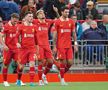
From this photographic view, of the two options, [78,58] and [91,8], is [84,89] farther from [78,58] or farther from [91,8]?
[91,8]

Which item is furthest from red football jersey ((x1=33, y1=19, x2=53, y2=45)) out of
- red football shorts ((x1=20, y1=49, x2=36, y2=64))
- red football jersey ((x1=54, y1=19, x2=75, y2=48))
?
red football shorts ((x1=20, y1=49, x2=36, y2=64))

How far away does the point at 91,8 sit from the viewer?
71.8 ft

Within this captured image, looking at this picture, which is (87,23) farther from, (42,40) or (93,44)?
(42,40)

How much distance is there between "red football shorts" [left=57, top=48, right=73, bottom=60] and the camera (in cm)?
1827

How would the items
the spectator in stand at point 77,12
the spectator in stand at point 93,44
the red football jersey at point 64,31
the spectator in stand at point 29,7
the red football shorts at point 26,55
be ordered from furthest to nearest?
the spectator in stand at point 77,12, the spectator in stand at point 29,7, the spectator in stand at point 93,44, the red football jersey at point 64,31, the red football shorts at point 26,55

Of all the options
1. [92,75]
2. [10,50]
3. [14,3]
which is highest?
[14,3]

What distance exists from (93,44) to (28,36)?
377 cm

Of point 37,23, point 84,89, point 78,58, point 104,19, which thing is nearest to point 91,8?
point 104,19

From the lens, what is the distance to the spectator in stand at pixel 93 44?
20.6m

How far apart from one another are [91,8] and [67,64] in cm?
424

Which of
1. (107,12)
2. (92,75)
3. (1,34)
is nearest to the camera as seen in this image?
(1,34)

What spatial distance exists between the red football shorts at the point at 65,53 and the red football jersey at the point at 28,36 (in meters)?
1.05

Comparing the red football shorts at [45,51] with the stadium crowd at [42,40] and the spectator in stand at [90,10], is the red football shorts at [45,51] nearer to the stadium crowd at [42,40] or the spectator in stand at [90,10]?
the stadium crowd at [42,40]

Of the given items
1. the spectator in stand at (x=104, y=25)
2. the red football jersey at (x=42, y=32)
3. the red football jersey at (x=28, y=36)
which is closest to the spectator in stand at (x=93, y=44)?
the spectator in stand at (x=104, y=25)
